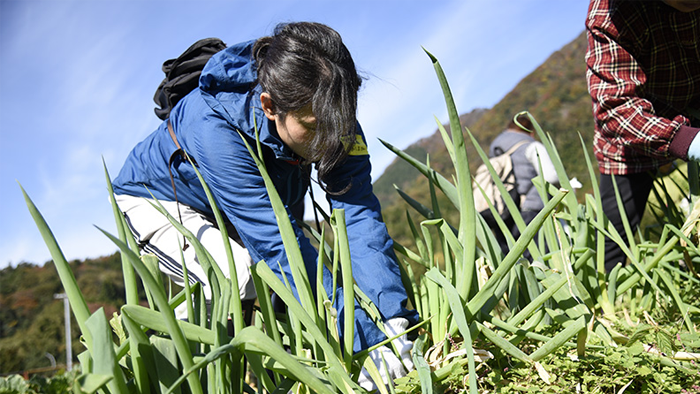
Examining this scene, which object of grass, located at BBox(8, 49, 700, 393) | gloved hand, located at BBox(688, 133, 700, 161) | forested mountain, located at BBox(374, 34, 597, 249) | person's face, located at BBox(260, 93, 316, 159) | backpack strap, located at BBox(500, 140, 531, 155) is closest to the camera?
grass, located at BBox(8, 49, 700, 393)

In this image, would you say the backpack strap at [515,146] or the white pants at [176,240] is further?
the backpack strap at [515,146]

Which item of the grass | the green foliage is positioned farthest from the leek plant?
the green foliage

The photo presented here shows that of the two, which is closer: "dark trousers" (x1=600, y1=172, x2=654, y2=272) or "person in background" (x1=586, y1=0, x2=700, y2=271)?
"person in background" (x1=586, y1=0, x2=700, y2=271)

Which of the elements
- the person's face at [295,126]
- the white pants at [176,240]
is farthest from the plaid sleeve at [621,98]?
the white pants at [176,240]

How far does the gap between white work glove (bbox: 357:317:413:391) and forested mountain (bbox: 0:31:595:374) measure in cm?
1224

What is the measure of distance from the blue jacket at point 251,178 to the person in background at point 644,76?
81 centimetres

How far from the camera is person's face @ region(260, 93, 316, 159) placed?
106 centimetres

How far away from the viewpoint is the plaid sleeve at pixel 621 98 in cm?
134

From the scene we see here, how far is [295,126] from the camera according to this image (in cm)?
107

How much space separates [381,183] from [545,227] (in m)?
35.7

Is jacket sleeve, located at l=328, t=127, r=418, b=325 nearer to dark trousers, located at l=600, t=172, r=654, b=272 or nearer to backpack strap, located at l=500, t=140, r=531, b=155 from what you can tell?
dark trousers, located at l=600, t=172, r=654, b=272

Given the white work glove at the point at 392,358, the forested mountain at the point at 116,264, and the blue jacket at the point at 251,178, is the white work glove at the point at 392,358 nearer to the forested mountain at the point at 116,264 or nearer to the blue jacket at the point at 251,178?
the blue jacket at the point at 251,178

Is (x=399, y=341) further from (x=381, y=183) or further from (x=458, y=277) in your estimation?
(x=381, y=183)

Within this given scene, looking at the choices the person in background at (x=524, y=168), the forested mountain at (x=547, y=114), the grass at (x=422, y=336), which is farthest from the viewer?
the forested mountain at (x=547, y=114)
